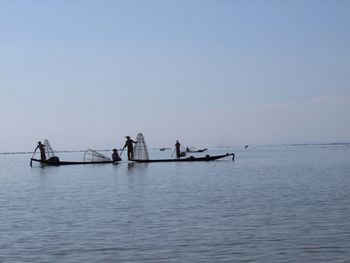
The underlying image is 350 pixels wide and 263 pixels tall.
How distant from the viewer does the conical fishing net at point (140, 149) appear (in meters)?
58.1

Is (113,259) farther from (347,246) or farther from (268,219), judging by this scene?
(268,219)

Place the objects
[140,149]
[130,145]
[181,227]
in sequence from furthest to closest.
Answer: [140,149] < [130,145] < [181,227]

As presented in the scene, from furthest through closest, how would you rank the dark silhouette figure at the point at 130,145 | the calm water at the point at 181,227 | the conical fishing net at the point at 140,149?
the conical fishing net at the point at 140,149 < the dark silhouette figure at the point at 130,145 < the calm water at the point at 181,227

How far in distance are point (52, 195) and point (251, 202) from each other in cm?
1094

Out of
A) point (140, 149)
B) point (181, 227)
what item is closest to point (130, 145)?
point (140, 149)

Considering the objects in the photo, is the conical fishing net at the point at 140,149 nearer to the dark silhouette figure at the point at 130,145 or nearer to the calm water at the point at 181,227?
the dark silhouette figure at the point at 130,145

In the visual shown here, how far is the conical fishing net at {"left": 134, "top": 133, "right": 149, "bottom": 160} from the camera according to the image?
58.1 m

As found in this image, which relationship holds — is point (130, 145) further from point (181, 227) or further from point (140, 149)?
point (181, 227)

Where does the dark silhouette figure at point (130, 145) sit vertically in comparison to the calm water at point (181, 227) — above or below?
above

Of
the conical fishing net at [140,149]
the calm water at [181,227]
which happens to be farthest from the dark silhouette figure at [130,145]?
the calm water at [181,227]

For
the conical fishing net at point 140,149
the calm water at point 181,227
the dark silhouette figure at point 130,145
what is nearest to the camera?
the calm water at point 181,227

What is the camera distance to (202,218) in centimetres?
1753

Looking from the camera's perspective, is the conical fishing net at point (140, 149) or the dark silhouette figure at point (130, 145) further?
the conical fishing net at point (140, 149)

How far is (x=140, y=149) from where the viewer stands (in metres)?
60.1
